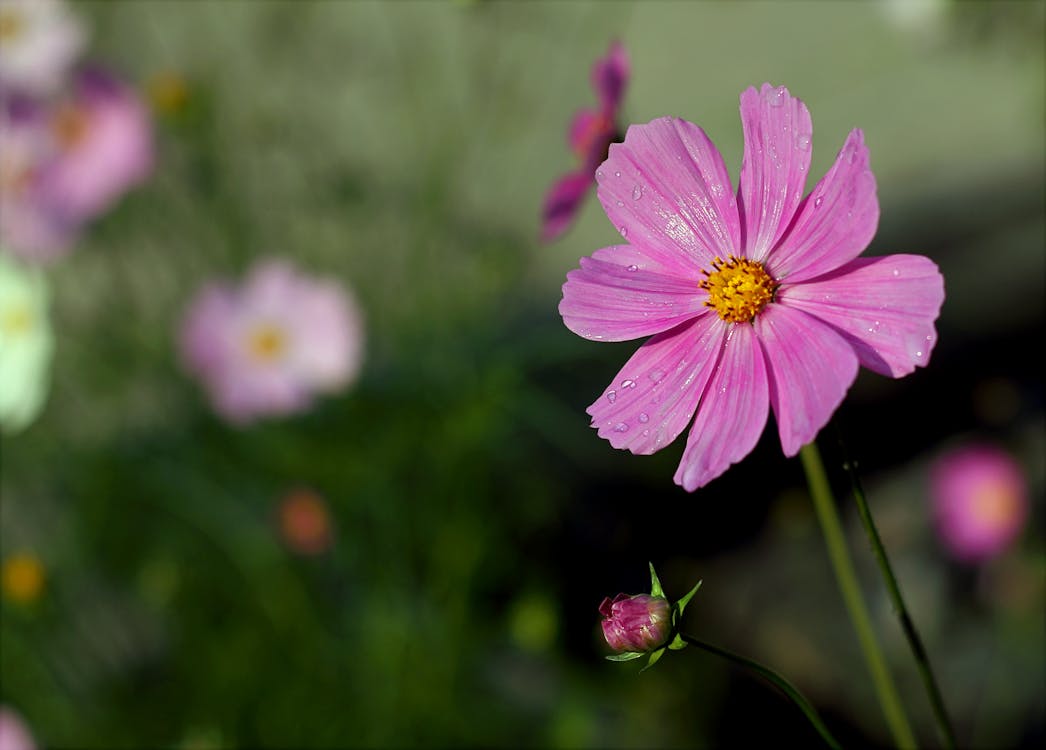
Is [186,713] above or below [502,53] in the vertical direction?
below

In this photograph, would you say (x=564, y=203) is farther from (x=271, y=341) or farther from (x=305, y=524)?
(x=271, y=341)

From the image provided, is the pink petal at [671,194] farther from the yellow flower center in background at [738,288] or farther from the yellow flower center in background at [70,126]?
the yellow flower center in background at [70,126]

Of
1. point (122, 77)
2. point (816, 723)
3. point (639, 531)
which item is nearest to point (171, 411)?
point (122, 77)

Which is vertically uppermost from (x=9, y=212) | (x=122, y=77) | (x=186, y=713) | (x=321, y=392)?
(x=122, y=77)

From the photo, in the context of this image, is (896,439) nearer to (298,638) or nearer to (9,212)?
(298,638)

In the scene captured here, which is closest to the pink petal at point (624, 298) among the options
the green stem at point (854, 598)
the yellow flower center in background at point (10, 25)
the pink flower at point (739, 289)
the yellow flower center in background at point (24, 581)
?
the pink flower at point (739, 289)
